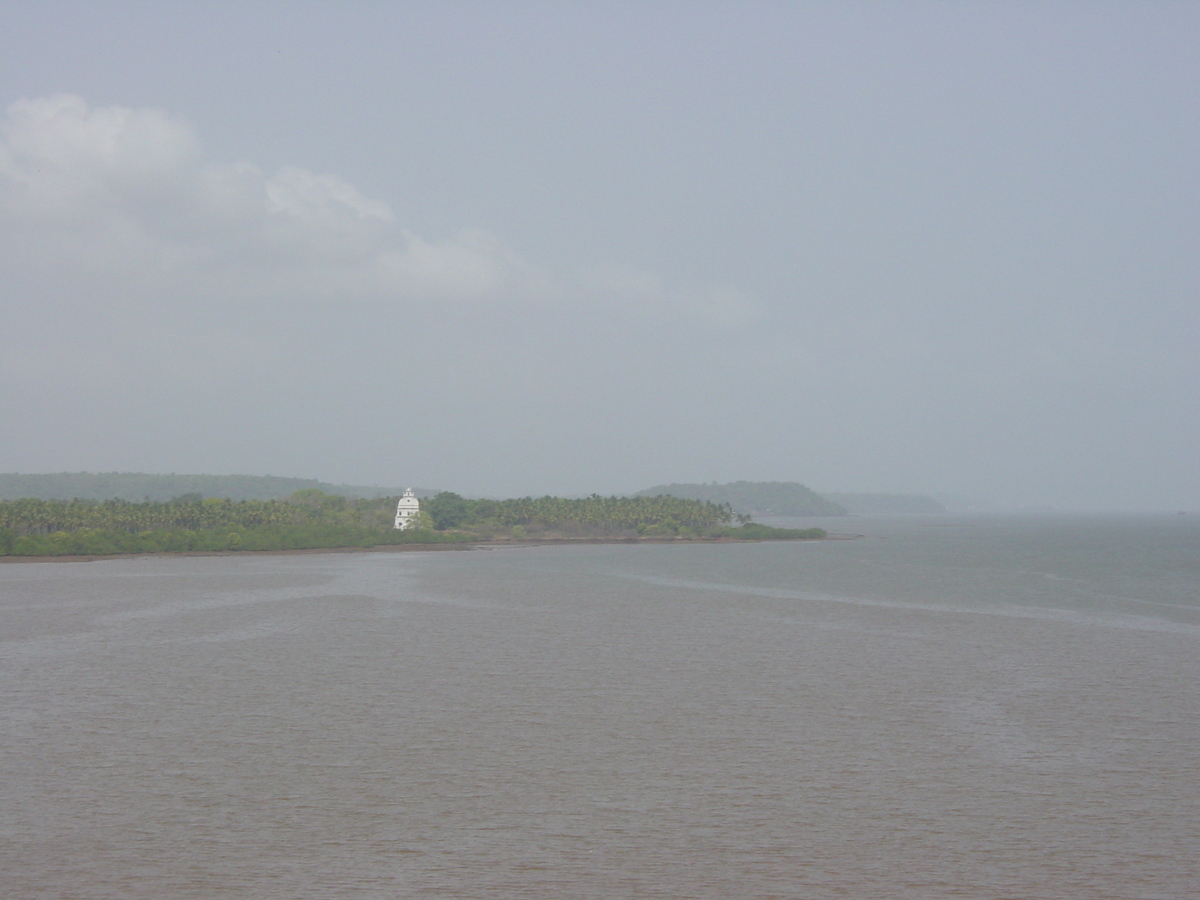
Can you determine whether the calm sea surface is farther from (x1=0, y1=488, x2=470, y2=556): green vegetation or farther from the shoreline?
(x1=0, y1=488, x2=470, y2=556): green vegetation

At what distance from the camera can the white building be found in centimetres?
15012

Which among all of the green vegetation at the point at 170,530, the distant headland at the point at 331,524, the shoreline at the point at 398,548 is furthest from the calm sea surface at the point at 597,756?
the distant headland at the point at 331,524

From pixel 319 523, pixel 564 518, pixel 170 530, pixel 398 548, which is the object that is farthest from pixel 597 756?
pixel 564 518

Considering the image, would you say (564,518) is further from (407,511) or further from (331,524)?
(331,524)

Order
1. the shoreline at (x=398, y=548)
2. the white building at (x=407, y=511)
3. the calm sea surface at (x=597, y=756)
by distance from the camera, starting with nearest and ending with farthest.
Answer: the calm sea surface at (x=597, y=756) → the shoreline at (x=398, y=548) → the white building at (x=407, y=511)

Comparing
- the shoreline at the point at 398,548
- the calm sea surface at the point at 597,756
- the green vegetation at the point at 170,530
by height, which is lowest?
the calm sea surface at the point at 597,756

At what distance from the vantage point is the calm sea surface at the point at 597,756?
548 inches

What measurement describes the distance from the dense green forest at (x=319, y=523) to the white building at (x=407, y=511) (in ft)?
5.28

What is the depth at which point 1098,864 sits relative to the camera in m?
14.2

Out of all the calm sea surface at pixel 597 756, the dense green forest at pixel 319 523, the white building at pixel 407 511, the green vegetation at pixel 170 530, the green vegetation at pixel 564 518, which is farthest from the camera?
the green vegetation at pixel 564 518

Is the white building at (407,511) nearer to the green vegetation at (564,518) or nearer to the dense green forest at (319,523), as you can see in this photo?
the dense green forest at (319,523)

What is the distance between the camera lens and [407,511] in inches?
6019

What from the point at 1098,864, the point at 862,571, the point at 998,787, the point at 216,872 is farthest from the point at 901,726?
the point at 862,571

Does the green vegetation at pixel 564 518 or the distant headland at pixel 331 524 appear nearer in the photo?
the distant headland at pixel 331 524
